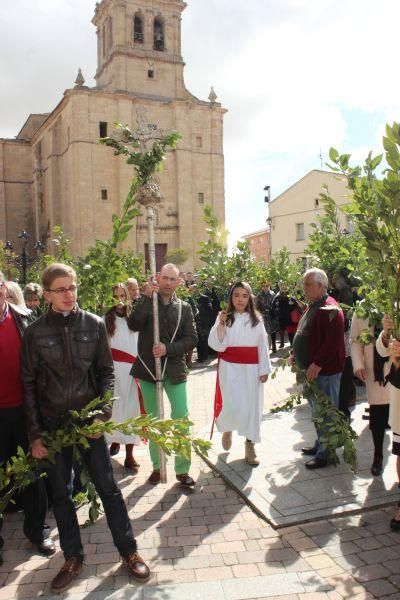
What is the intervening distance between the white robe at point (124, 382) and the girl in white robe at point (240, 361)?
0.94 metres

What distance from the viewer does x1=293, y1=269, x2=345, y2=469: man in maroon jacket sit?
5.39 m

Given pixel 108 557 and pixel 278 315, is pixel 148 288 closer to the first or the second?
pixel 108 557

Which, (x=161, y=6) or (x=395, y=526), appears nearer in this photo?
(x=395, y=526)

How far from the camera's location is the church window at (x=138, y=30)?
4394 centimetres

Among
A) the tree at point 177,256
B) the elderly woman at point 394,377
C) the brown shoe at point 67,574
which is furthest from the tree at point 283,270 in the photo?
the tree at point 177,256

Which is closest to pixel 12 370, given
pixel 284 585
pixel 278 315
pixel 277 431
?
pixel 284 585

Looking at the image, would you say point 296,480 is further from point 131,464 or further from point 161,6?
point 161,6

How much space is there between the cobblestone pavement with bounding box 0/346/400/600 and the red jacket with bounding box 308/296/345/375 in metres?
1.49

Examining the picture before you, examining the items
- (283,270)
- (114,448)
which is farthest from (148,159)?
(283,270)

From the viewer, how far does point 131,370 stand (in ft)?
18.2

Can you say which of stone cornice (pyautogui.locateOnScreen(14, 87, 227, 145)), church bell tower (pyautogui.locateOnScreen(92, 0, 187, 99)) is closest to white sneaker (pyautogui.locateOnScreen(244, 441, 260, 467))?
stone cornice (pyautogui.locateOnScreen(14, 87, 227, 145))

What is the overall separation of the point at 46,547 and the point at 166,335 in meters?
2.24

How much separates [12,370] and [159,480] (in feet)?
7.07

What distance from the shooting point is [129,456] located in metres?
5.78
